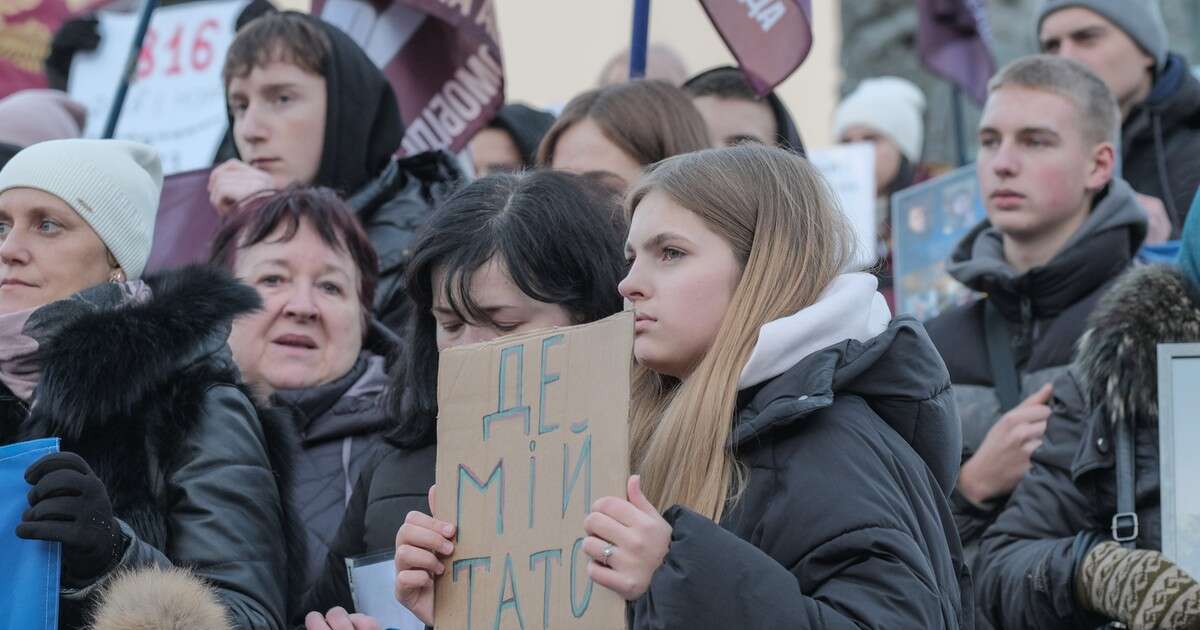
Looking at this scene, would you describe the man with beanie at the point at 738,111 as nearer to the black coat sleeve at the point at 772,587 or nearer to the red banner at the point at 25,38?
the black coat sleeve at the point at 772,587

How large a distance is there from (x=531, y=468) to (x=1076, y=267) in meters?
2.41

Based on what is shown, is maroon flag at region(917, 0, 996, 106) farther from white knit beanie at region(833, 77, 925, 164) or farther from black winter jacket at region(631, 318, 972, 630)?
black winter jacket at region(631, 318, 972, 630)

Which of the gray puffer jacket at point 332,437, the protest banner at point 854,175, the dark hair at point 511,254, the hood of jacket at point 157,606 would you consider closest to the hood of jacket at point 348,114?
the gray puffer jacket at point 332,437

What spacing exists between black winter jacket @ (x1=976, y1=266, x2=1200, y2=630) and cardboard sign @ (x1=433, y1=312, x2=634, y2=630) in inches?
59.3

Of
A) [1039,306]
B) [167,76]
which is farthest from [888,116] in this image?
[1039,306]

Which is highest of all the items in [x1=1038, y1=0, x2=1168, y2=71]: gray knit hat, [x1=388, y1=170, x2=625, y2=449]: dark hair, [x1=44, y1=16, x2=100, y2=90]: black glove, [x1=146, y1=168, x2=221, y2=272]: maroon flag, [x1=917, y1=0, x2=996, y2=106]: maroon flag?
[x1=917, y1=0, x2=996, y2=106]: maroon flag

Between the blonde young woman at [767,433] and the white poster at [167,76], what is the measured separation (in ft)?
13.8

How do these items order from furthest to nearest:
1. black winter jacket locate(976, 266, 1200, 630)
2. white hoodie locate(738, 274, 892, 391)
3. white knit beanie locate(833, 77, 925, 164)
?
white knit beanie locate(833, 77, 925, 164) → black winter jacket locate(976, 266, 1200, 630) → white hoodie locate(738, 274, 892, 391)

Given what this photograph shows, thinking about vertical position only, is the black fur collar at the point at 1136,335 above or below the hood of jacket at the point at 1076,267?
below

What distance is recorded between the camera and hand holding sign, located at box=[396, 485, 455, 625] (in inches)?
127

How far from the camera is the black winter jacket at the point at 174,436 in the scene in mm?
3656

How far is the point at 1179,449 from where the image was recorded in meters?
3.81

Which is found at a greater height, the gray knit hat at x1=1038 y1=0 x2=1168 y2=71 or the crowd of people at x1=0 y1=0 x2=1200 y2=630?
the gray knit hat at x1=1038 y1=0 x2=1168 y2=71

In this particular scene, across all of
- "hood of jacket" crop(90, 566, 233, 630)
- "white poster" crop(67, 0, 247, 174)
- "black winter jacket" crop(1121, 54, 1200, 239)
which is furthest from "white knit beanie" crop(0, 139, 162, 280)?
"black winter jacket" crop(1121, 54, 1200, 239)
